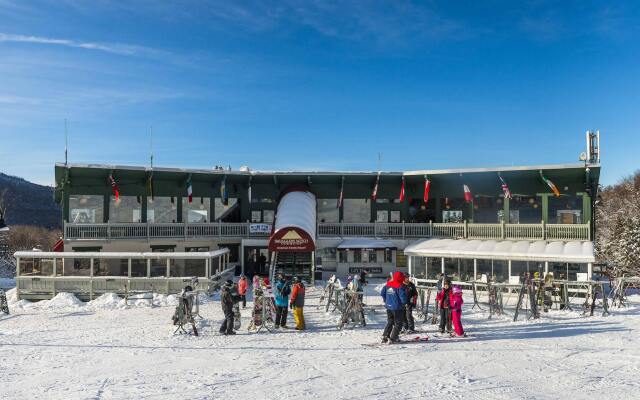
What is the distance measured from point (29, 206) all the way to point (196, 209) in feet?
374

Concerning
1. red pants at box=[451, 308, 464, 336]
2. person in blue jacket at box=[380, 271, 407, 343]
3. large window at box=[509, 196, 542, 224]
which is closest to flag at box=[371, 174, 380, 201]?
large window at box=[509, 196, 542, 224]

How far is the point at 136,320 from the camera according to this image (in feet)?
56.7

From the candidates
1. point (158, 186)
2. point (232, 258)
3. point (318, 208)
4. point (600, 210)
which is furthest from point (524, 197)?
point (600, 210)

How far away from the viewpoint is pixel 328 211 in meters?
33.4

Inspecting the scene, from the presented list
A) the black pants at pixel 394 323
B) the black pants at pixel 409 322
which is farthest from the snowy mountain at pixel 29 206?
the black pants at pixel 394 323

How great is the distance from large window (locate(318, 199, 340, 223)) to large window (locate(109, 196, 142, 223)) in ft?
38.6

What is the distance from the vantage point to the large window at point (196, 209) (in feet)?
107

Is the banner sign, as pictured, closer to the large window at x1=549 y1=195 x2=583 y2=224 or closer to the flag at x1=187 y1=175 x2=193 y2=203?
the flag at x1=187 y1=175 x2=193 y2=203

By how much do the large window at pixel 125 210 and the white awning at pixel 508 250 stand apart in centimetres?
1736

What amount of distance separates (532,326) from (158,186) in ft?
79.4

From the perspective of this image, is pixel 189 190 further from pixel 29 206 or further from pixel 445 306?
pixel 29 206

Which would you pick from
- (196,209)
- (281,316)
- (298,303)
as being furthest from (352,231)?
(298,303)

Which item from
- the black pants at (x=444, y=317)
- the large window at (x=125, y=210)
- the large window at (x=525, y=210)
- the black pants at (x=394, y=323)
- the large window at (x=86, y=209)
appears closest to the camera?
the black pants at (x=394, y=323)

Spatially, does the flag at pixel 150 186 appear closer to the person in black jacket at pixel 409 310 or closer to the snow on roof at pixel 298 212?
the snow on roof at pixel 298 212
